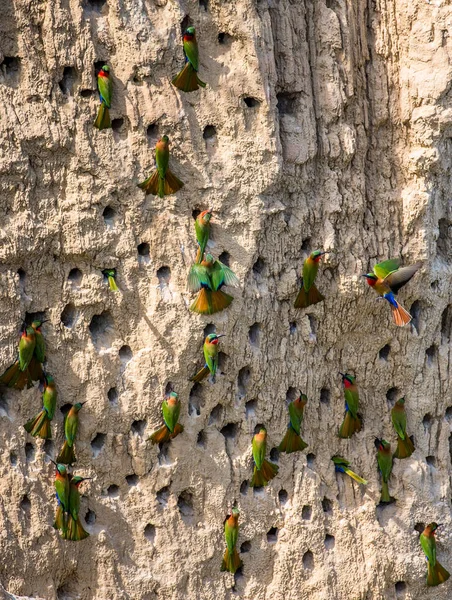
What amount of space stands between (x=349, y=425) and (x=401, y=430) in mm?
247

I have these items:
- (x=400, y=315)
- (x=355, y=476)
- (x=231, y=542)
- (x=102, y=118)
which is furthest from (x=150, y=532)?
(x=102, y=118)

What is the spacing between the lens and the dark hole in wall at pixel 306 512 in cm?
530

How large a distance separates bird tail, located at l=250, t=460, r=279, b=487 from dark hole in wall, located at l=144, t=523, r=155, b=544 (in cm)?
50

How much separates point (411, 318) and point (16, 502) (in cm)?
200

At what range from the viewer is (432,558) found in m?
5.35

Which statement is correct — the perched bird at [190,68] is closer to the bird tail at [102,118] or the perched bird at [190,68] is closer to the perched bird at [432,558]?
the bird tail at [102,118]

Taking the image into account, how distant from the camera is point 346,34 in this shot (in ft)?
16.5

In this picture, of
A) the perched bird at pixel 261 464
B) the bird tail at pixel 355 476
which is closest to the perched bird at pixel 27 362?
the perched bird at pixel 261 464

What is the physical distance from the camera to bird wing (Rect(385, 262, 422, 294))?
508cm

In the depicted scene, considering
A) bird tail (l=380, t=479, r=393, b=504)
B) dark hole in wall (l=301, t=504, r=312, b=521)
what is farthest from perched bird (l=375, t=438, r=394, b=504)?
dark hole in wall (l=301, t=504, r=312, b=521)

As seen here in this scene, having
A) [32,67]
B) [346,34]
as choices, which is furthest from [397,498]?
[32,67]

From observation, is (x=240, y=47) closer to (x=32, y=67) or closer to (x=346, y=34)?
(x=346, y=34)

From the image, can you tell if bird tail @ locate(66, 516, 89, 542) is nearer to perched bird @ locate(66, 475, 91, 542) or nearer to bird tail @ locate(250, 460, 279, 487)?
perched bird @ locate(66, 475, 91, 542)

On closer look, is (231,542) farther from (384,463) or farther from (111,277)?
(111,277)
